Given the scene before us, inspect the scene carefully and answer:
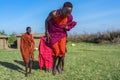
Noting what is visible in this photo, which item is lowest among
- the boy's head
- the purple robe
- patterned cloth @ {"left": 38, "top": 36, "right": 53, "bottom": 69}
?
patterned cloth @ {"left": 38, "top": 36, "right": 53, "bottom": 69}

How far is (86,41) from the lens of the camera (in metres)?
36.6

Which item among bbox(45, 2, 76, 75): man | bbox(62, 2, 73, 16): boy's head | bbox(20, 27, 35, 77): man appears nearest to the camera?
bbox(62, 2, 73, 16): boy's head

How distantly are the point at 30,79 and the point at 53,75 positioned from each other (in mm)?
951

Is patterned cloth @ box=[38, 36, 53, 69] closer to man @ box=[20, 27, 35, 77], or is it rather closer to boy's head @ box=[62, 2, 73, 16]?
man @ box=[20, 27, 35, 77]

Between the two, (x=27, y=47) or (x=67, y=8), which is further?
(x=27, y=47)

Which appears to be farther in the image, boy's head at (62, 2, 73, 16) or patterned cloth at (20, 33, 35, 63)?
patterned cloth at (20, 33, 35, 63)

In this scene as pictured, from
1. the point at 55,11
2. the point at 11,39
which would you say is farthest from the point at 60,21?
the point at 11,39

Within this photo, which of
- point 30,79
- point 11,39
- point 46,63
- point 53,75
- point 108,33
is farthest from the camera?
point 11,39

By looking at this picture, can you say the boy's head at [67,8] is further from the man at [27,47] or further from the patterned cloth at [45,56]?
the patterned cloth at [45,56]

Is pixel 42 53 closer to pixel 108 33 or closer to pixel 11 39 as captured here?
pixel 108 33

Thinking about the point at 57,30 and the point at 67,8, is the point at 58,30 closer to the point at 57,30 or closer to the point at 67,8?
the point at 57,30

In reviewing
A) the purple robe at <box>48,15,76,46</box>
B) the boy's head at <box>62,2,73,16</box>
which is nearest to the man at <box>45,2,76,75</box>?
the purple robe at <box>48,15,76,46</box>

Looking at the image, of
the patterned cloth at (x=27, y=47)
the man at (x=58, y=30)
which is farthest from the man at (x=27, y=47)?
the man at (x=58, y=30)

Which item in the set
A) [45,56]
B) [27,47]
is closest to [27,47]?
[27,47]
